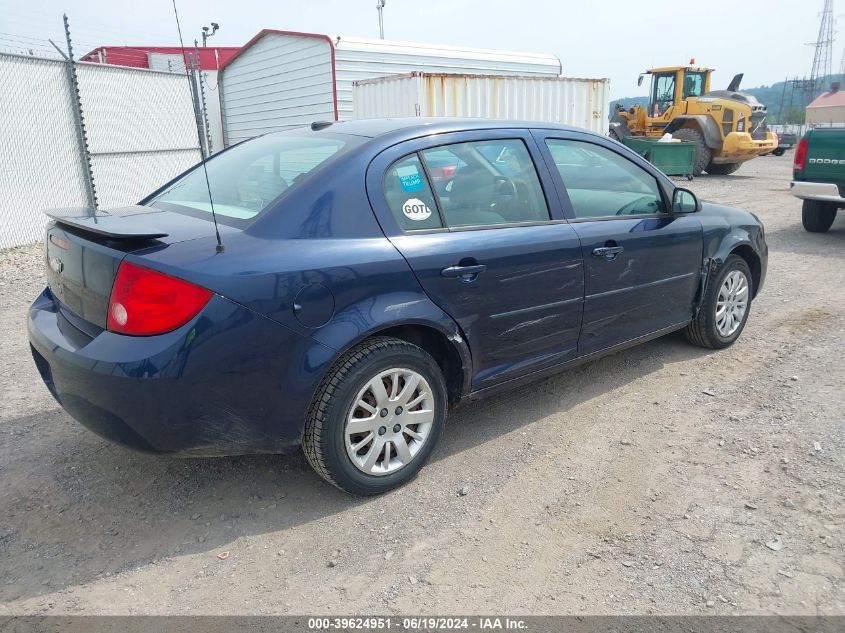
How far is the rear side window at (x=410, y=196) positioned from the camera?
3000 millimetres

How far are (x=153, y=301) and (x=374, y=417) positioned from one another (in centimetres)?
103

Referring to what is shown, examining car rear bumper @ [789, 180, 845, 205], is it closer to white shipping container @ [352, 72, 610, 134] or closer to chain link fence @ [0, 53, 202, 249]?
white shipping container @ [352, 72, 610, 134]

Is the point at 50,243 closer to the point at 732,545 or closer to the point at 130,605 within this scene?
the point at 130,605

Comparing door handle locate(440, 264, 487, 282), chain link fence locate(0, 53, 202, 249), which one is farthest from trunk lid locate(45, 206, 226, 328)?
chain link fence locate(0, 53, 202, 249)

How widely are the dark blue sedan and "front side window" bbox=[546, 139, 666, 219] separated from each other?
0.01 m

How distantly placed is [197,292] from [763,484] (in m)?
2.64

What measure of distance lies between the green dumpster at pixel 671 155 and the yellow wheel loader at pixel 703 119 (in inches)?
66.5

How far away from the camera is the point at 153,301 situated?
2479mm

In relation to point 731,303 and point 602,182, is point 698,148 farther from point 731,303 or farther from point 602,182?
point 602,182

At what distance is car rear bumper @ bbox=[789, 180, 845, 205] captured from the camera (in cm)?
853

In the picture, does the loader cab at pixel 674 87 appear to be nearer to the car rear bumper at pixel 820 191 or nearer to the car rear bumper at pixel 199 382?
the car rear bumper at pixel 820 191

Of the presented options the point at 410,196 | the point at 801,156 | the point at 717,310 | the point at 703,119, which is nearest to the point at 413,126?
the point at 410,196

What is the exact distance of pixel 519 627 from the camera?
2.29 meters

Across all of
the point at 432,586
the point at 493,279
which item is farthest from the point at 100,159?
the point at 432,586
